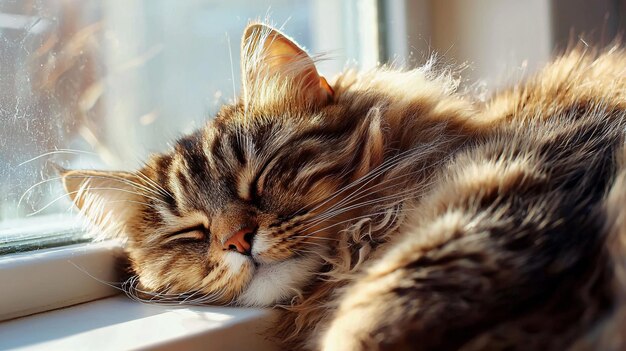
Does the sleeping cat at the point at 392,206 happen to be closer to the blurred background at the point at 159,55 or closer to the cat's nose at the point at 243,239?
the cat's nose at the point at 243,239

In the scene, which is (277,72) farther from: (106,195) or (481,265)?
(481,265)

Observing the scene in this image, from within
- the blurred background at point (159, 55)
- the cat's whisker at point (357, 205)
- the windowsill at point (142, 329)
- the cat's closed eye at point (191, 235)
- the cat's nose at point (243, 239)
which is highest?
the blurred background at point (159, 55)

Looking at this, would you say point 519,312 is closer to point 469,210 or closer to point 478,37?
point 469,210

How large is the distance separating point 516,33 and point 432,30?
25 centimetres

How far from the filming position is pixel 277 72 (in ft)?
4.33

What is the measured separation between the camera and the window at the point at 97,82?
Result: 4.23 ft

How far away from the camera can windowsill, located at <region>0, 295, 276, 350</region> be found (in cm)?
101

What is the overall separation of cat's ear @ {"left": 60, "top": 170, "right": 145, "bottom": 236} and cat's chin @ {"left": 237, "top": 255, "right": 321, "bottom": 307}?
1.12 ft

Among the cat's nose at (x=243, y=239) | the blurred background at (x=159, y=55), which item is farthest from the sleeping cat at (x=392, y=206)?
the blurred background at (x=159, y=55)

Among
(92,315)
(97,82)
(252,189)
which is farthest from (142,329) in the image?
(97,82)

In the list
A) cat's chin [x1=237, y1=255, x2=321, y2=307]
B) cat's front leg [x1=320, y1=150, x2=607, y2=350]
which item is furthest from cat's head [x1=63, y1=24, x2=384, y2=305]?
cat's front leg [x1=320, y1=150, x2=607, y2=350]

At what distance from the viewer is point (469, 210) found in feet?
2.86

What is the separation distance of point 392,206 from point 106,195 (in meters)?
0.63

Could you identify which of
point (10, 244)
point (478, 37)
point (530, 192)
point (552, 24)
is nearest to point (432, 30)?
point (478, 37)
